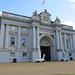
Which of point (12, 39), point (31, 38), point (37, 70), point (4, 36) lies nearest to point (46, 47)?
point (31, 38)

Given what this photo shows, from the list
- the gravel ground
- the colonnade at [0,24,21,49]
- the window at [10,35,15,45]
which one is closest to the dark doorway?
the window at [10,35,15,45]

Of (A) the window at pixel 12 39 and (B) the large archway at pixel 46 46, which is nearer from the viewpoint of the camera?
(A) the window at pixel 12 39

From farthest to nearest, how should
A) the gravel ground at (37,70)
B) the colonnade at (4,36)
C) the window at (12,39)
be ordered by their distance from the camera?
the window at (12,39)
the colonnade at (4,36)
the gravel ground at (37,70)

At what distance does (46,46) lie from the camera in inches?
1020

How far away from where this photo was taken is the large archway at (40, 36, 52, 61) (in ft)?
83.0

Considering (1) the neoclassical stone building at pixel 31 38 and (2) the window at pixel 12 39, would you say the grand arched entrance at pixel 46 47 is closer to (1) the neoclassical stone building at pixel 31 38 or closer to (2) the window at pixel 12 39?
(1) the neoclassical stone building at pixel 31 38

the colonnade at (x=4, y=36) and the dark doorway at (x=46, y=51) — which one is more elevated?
the colonnade at (x=4, y=36)

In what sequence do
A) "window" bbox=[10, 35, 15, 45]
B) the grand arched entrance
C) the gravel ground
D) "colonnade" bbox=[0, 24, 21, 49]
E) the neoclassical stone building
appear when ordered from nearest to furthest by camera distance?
1. the gravel ground
2. "colonnade" bbox=[0, 24, 21, 49]
3. the neoclassical stone building
4. "window" bbox=[10, 35, 15, 45]
5. the grand arched entrance

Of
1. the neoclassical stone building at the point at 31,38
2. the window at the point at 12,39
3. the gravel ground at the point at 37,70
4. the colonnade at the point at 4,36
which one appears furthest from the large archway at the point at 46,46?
the gravel ground at the point at 37,70

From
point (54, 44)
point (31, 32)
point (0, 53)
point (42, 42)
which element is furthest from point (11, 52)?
point (54, 44)

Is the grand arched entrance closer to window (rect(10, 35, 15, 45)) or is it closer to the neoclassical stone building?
the neoclassical stone building

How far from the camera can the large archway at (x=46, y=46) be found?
2530 centimetres

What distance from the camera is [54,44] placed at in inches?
1007

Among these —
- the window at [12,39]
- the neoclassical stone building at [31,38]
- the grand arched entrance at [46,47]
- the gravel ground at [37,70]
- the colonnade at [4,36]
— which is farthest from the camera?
the grand arched entrance at [46,47]
